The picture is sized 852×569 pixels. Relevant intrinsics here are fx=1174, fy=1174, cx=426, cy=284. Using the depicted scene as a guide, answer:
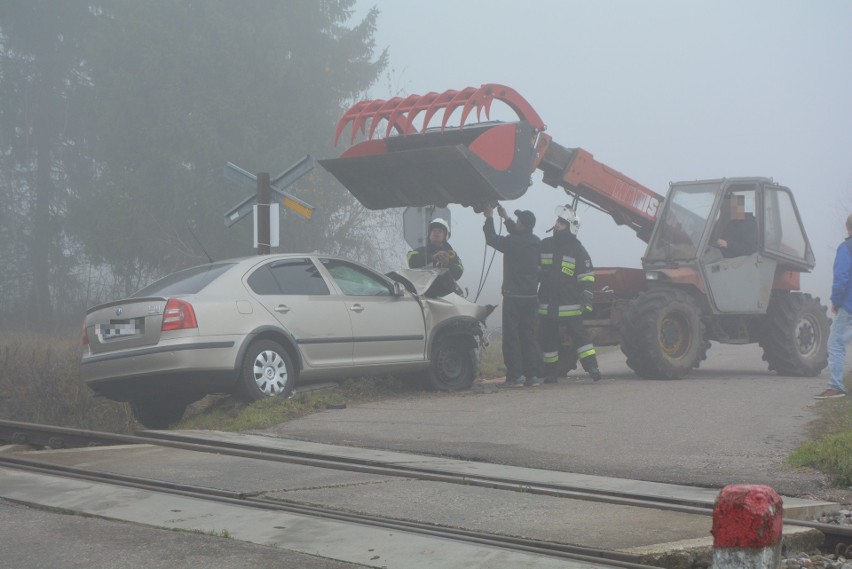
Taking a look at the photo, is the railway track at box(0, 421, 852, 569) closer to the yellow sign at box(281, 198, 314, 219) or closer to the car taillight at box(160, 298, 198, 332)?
the car taillight at box(160, 298, 198, 332)

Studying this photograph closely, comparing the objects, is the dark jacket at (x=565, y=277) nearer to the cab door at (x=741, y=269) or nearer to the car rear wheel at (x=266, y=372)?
the cab door at (x=741, y=269)

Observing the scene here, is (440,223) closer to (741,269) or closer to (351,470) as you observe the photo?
(741,269)

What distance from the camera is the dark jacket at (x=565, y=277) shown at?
1355cm

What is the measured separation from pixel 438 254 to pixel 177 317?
4138 millimetres

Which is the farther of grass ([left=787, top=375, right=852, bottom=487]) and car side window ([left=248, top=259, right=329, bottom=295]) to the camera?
car side window ([left=248, top=259, right=329, bottom=295])

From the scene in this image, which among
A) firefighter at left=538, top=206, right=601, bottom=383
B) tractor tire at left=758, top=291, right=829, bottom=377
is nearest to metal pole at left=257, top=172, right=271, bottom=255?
firefighter at left=538, top=206, right=601, bottom=383

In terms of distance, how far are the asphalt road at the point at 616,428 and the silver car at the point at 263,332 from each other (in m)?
0.60

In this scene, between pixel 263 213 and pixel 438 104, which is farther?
pixel 263 213

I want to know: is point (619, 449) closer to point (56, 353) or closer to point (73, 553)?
point (73, 553)

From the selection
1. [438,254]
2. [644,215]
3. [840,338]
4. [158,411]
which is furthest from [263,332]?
[644,215]

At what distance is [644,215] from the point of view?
50.3 feet

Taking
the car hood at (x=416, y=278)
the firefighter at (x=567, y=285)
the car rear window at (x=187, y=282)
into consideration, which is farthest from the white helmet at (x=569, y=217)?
the car rear window at (x=187, y=282)

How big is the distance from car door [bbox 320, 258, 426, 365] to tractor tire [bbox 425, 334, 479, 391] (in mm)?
330

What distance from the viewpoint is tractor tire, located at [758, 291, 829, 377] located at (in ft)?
49.5
